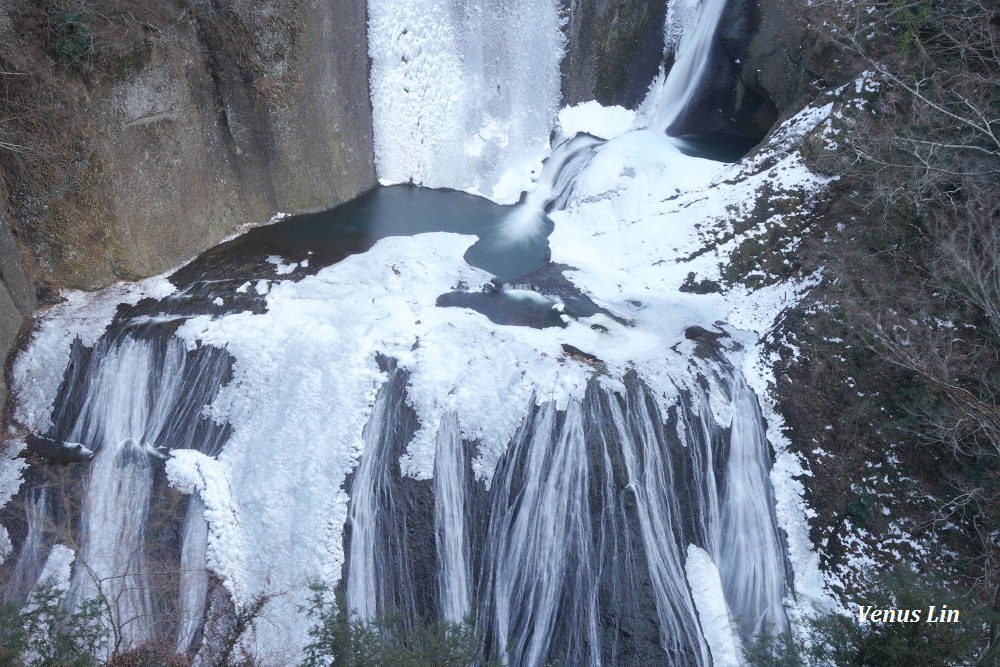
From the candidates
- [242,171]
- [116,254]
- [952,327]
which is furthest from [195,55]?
[952,327]

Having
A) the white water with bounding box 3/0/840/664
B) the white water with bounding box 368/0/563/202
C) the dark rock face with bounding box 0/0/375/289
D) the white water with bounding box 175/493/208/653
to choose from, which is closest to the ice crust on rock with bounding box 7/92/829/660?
the white water with bounding box 3/0/840/664

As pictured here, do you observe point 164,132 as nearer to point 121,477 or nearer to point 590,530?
point 121,477

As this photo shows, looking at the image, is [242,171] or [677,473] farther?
[242,171]

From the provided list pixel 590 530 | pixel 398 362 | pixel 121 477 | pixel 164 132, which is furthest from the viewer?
pixel 164 132

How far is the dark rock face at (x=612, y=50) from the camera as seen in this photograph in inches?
546

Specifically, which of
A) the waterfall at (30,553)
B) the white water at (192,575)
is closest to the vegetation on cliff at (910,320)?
the white water at (192,575)

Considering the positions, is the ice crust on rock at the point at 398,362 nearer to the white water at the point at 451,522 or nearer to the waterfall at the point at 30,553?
the white water at the point at 451,522

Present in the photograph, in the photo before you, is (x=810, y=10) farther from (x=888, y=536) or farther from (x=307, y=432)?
(x=307, y=432)

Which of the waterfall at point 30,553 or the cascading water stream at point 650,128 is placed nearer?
the waterfall at point 30,553

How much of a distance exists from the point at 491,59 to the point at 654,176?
503 cm

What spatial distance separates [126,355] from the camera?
9.07 meters

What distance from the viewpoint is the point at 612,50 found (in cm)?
1418

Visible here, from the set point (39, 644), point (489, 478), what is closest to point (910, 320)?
point (489, 478)

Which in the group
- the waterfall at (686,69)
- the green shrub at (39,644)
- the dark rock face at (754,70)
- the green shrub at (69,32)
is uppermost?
the waterfall at (686,69)
